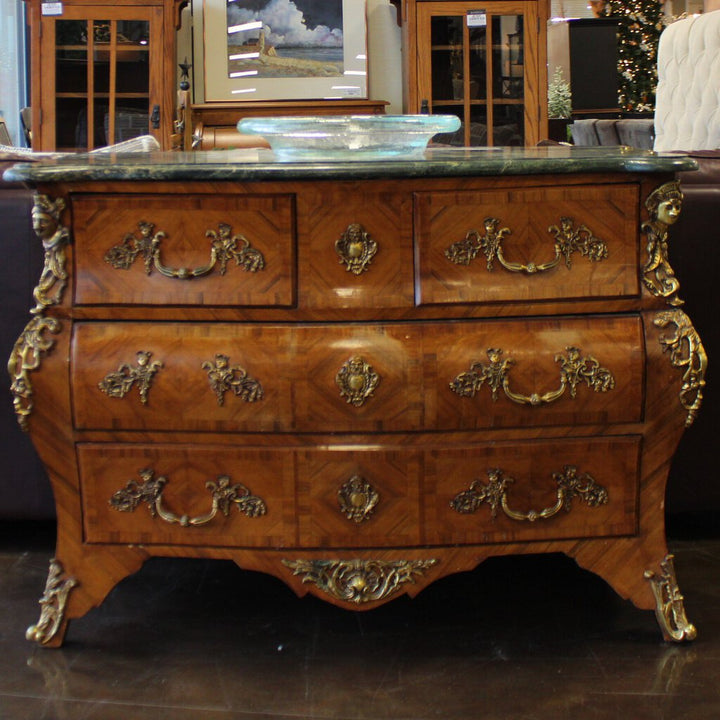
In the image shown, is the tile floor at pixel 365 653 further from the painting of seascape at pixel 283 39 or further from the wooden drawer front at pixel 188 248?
the painting of seascape at pixel 283 39

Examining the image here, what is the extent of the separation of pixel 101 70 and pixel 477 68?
82.1 inches

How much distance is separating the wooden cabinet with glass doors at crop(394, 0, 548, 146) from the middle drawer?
14.2 feet

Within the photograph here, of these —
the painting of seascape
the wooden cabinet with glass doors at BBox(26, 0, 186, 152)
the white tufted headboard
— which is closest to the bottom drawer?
the white tufted headboard

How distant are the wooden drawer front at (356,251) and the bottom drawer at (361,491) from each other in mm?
246

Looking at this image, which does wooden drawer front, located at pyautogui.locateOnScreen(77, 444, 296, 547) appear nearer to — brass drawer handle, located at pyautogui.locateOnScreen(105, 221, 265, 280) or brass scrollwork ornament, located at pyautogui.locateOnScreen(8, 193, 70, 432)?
brass scrollwork ornament, located at pyautogui.locateOnScreen(8, 193, 70, 432)

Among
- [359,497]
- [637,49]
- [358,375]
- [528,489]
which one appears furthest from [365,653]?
[637,49]

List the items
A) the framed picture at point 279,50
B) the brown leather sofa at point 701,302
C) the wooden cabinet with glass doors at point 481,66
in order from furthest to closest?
the framed picture at point 279,50, the wooden cabinet with glass doors at point 481,66, the brown leather sofa at point 701,302

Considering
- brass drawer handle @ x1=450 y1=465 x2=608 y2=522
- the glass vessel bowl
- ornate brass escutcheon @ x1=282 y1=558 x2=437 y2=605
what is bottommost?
ornate brass escutcheon @ x1=282 y1=558 x2=437 y2=605

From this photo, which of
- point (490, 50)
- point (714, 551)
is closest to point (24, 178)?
point (714, 551)

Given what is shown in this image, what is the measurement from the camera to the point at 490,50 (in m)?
5.97

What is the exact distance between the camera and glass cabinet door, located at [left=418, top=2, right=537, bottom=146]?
5.90 m

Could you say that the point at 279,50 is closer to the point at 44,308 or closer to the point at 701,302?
the point at 701,302

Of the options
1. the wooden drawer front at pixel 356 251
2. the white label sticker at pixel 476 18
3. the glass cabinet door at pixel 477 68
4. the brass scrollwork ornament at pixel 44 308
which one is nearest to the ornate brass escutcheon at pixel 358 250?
the wooden drawer front at pixel 356 251

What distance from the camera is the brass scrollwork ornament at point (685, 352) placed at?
178cm
